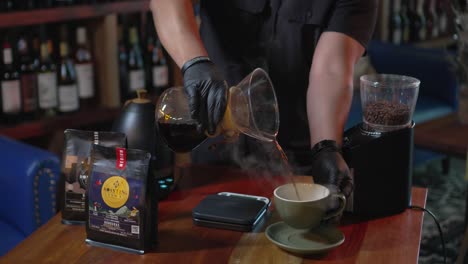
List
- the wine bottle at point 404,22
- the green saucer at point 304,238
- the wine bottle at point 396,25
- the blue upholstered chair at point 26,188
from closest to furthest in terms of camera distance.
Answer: the green saucer at point 304,238, the blue upholstered chair at point 26,188, the wine bottle at point 396,25, the wine bottle at point 404,22

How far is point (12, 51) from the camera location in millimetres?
2986

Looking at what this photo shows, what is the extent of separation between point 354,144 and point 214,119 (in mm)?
347

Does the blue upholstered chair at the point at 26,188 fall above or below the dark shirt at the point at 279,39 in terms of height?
below

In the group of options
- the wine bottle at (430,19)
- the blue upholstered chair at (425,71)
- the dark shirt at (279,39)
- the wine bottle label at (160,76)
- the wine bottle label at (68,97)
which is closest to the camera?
the dark shirt at (279,39)

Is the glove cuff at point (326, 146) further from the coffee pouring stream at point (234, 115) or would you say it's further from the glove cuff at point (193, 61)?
the glove cuff at point (193, 61)

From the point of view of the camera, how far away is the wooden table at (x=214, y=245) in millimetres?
1281

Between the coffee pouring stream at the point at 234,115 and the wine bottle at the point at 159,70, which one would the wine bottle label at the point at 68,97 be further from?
the coffee pouring stream at the point at 234,115

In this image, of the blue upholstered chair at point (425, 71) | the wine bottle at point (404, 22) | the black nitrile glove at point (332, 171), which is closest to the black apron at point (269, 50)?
the black nitrile glove at point (332, 171)

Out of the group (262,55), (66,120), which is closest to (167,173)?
(262,55)

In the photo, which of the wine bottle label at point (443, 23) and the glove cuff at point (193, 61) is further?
the wine bottle label at point (443, 23)

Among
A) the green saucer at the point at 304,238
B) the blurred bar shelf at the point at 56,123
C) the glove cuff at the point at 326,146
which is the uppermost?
the glove cuff at the point at 326,146

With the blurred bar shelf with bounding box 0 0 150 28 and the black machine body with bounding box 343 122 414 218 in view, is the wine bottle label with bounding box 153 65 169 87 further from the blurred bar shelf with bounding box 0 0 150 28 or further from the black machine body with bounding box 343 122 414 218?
the black machine body with bounding box 343 122 414 218

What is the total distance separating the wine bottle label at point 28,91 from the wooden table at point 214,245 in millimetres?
1504

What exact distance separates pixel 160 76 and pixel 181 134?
2.04 m
